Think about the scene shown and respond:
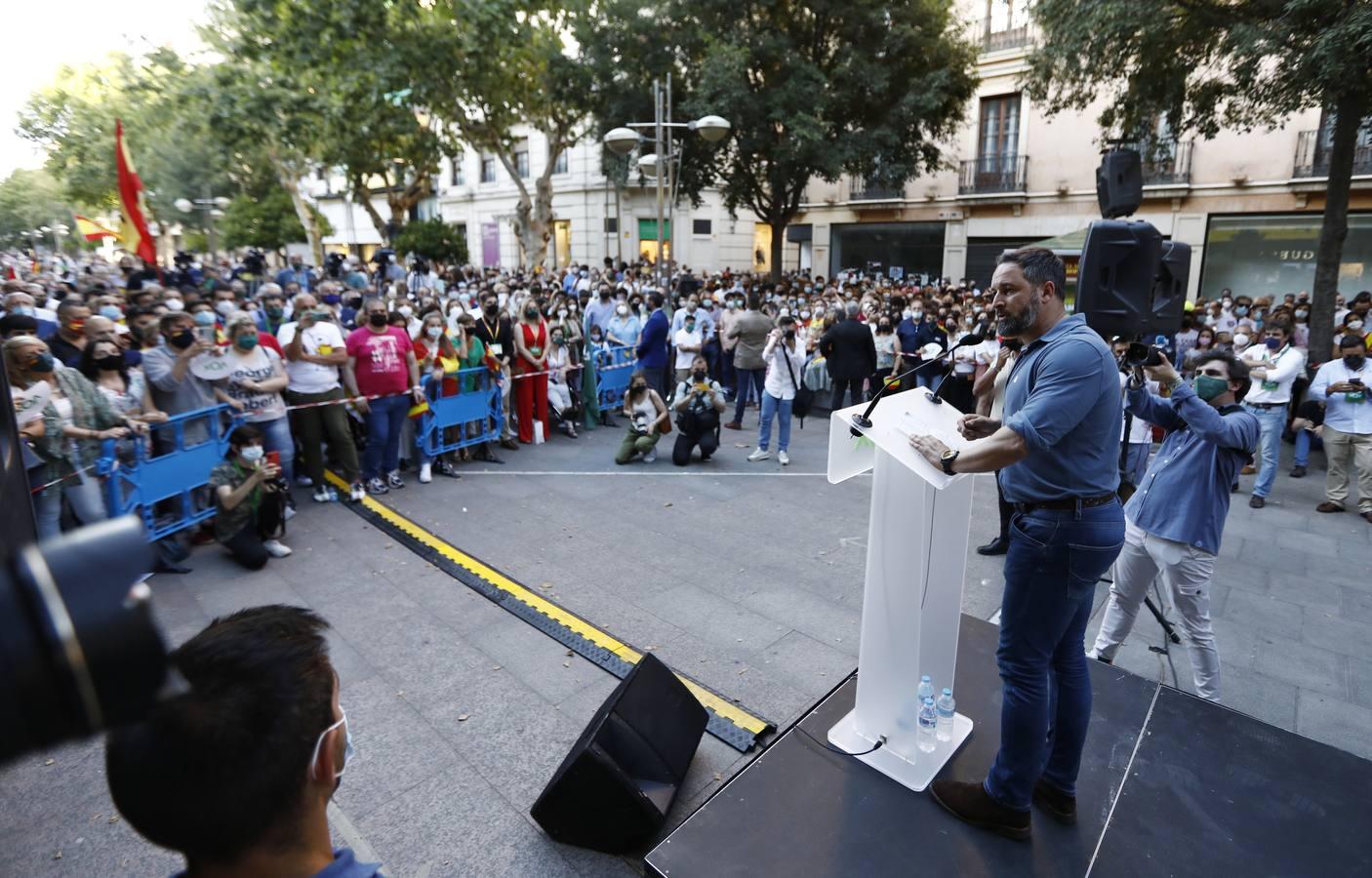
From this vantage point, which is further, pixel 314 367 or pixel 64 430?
pixel 314 367

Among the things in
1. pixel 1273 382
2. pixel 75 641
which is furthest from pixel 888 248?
pixel 75 641

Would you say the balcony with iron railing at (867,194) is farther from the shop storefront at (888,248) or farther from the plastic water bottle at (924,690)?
the plastic water bottle at (924,690)

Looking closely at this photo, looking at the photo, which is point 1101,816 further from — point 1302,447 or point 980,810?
point 1302,447

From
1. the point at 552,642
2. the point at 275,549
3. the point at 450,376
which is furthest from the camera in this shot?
the point at 450,376

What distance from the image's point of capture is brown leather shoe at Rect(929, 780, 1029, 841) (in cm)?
299

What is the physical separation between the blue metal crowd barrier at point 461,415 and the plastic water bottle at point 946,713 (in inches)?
253

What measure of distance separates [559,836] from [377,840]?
2.47 feet

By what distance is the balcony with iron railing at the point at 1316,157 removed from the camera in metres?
18.9

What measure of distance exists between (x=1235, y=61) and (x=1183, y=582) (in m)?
10.3

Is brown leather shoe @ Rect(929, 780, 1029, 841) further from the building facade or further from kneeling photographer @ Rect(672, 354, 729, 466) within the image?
the building facade

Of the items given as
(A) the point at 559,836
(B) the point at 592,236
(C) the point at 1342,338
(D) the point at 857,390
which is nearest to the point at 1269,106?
(C) the point at 1342,338

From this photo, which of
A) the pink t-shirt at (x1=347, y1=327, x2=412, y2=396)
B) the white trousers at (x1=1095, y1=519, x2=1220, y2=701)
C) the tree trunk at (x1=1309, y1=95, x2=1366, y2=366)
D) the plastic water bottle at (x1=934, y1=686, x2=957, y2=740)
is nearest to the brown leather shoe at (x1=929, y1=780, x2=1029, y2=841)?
the plastic water bottle at (x1=934, y1=686, x2=957, y2=740)

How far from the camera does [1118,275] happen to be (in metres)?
4.05

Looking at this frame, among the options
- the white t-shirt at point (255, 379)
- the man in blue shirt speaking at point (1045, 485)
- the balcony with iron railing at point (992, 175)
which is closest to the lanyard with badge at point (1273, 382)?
the man in blue shirt speaking at point (1045, 485)
